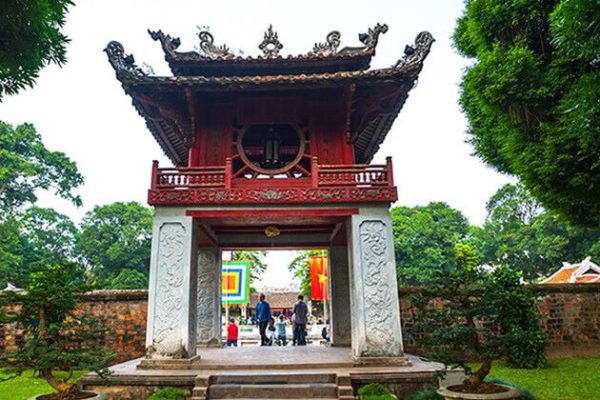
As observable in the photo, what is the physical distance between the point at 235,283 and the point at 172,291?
332 inches

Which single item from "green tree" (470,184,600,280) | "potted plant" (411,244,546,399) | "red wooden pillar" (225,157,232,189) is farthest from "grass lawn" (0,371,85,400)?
"green tree" (470,184,600,280)

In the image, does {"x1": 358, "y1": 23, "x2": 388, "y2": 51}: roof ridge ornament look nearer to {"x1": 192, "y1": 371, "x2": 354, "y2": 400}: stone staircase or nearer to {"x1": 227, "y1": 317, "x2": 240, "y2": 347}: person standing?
{"x1": 192, "y1": 371, "x2": 354, "y2": 400}: stone staircase

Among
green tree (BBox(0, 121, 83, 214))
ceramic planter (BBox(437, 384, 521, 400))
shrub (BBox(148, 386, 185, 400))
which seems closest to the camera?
ceramic planter (BBox(437, 384, 521, 400))

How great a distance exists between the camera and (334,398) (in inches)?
218

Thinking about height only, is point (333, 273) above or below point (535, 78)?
below

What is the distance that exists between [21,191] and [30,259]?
7404mm

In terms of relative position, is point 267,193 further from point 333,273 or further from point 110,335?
point 110,335

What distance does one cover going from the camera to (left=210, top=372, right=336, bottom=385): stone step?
5.90 metres

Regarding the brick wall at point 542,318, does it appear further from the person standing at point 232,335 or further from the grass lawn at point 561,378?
the person standing at point 232,335

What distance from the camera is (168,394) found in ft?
18.2

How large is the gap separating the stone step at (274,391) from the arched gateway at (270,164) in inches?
44.3

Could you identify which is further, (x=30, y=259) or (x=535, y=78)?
(x=30, y=259)

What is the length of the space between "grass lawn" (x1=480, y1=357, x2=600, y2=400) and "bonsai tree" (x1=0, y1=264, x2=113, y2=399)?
6.30 meters

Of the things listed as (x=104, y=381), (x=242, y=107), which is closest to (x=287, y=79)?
(x=242, y=107)
